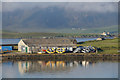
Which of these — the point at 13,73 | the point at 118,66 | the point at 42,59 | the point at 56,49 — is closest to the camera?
the point at 13,73

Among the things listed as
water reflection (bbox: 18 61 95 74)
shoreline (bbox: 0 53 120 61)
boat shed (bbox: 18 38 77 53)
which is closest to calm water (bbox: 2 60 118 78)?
water reflection (bbox: 18 61 95 74)

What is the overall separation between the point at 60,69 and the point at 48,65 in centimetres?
412

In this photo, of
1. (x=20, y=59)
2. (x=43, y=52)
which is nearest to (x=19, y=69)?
(x=20, y=59)

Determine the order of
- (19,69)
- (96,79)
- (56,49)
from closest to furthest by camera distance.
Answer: (96,79) → (19,69) → (56,49)

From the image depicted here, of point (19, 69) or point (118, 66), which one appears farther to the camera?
point (118, 66)

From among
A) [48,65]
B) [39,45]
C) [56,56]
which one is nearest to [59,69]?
[48,65]

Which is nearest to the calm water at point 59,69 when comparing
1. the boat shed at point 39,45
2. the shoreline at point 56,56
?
the shoreline at point 56,56

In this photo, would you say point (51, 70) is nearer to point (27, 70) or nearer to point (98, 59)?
point (27, 70)

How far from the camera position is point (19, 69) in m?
44.0

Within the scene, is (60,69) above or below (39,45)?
below

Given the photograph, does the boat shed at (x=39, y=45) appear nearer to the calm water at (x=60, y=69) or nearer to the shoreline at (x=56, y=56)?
the shoreline at (x=56, y=56)

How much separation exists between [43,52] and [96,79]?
21505mm

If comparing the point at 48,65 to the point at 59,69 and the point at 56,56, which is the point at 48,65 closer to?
the point at 59,69

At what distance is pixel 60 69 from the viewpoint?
4403cm
